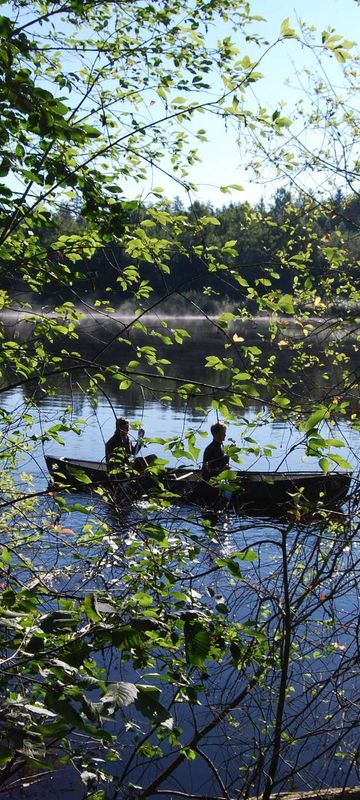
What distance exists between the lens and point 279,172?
6.05 metres

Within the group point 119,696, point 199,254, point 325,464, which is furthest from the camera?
point 199,254

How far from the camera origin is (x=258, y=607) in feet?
15.5

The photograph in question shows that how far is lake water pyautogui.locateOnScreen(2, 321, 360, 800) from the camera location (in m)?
4.46

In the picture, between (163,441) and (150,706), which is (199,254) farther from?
(150,706)

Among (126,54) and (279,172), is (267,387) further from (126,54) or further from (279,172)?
(279,172)

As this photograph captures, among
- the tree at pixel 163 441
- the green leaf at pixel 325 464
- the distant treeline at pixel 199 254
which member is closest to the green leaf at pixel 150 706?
the tree at pixel 163 441

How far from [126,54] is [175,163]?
74 cm

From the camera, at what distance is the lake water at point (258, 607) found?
14.6ft

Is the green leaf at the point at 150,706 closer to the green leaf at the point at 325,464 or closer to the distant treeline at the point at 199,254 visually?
the green leaf at the point at 325,464

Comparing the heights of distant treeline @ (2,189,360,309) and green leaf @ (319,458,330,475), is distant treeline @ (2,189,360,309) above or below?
above

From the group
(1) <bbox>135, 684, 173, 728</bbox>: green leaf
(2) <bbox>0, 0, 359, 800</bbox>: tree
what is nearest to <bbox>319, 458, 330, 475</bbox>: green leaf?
(2) <bbox>0, 0, 359, 800</bbox>: tree

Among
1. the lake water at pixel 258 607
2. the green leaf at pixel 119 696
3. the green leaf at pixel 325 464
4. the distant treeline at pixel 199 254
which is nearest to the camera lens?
the green leaf at pixel 119 696

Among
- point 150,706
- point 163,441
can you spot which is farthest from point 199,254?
point 150,706

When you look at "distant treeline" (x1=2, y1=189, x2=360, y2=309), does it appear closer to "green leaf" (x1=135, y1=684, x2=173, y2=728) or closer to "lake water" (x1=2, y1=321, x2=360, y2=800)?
"lake water" (x1=2, y1=321, x2=360, y2=800)
